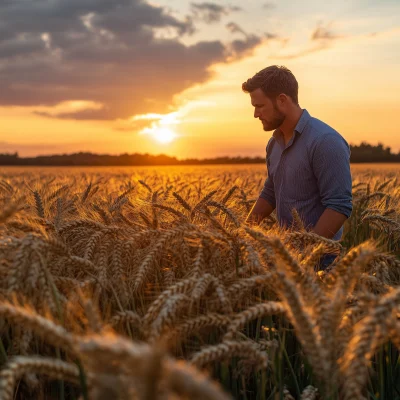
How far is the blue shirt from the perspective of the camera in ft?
11.6

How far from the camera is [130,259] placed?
220 cm

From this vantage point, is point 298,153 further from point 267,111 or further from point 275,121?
point 267,111

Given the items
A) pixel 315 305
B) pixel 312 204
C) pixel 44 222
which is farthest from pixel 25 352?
pixel 312 204

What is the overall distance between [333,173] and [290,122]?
644mm

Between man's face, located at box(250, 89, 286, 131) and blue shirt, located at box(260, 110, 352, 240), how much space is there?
18 cm

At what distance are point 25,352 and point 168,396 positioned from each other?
0.90 meters

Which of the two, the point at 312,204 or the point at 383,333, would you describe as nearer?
the point at 383,333

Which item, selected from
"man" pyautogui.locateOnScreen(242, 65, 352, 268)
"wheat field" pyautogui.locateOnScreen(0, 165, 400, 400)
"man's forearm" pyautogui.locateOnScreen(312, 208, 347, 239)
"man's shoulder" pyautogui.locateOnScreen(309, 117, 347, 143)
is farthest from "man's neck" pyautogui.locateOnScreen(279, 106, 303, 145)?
"wheat field" pyautogui.locateOnScreen(0, 165, 400, 400)

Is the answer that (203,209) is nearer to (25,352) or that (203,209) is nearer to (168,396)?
(25,352)

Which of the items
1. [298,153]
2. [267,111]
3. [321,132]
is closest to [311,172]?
[298,153]

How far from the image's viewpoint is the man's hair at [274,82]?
12.6 feet

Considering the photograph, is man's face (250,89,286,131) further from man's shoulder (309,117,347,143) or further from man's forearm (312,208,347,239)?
man's forearm (312,208,347,239)

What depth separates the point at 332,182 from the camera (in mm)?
3545

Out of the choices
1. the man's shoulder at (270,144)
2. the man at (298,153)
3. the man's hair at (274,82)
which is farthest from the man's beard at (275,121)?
the man's shoulder at (270,144)
